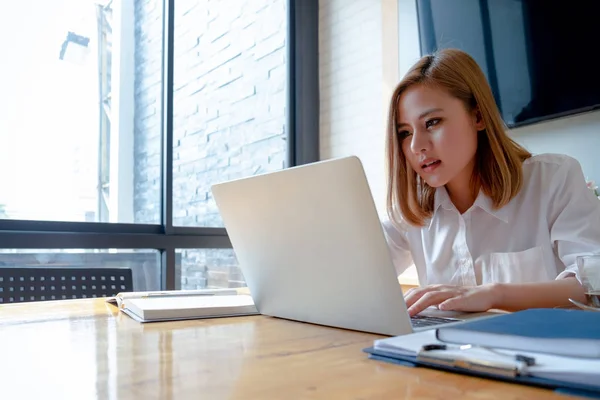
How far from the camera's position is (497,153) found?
56.1 inches

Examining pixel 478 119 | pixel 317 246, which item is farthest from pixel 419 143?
pixel 317 246

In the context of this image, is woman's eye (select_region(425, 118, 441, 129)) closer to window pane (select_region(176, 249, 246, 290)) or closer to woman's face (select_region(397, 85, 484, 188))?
woman's face (select_region(397, 85, 484, 188))

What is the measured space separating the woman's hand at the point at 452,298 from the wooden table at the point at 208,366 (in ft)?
0.35

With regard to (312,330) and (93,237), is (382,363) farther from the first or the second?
(93,237)

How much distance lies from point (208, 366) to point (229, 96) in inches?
117

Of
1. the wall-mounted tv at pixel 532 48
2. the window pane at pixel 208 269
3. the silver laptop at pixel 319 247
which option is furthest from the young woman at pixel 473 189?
the window pane at pixel 208 269

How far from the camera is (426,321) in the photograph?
85cm

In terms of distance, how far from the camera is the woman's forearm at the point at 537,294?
38.7 inches

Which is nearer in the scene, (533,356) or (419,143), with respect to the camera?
(533,356)

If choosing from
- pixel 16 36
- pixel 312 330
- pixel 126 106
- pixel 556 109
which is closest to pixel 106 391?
pixel 312 330

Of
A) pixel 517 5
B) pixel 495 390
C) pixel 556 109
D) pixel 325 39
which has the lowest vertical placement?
pixel 495 390

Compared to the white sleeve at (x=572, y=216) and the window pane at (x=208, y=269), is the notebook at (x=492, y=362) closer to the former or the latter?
the white sleeve at (x=572, y=216)

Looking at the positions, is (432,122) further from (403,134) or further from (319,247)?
(319,247)

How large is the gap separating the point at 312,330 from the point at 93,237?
191cm
